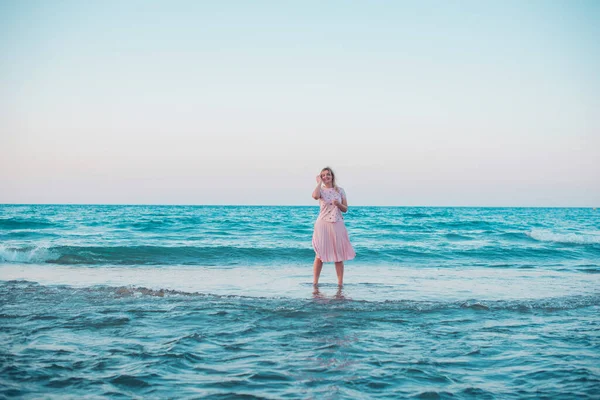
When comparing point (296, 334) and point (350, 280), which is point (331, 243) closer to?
point (350, 280)

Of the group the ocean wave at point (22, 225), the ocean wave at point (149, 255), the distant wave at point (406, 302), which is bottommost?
the ocean wave at point (149, 255)

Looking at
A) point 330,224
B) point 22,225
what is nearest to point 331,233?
point 330,224

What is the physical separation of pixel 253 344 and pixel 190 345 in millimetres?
561

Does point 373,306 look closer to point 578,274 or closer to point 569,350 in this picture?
point 569,350

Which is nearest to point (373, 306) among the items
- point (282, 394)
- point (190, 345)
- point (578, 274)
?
point (190, 345)

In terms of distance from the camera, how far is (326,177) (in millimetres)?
8266

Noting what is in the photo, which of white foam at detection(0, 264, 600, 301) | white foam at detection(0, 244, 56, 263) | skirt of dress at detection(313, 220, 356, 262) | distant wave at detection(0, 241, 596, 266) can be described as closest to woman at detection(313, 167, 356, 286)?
skirt of dress at detection(313, 220, 356, 262)

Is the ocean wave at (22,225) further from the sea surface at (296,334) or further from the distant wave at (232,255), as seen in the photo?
the sea surface at (296,334)

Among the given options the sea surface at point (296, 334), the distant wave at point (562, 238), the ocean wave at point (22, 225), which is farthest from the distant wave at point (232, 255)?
the ocean wave at point (22, 225)

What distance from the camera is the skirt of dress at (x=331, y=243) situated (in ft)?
27.2

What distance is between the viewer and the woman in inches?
325

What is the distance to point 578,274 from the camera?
10961mm

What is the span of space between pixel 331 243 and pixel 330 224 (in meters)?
0.33

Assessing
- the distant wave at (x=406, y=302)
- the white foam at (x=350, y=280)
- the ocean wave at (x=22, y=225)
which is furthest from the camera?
the ocean wave at (x=22, y=225)
